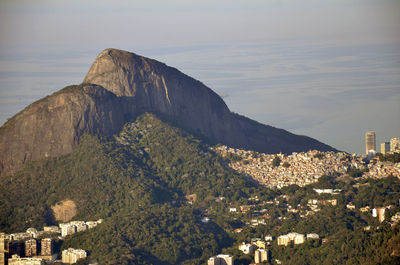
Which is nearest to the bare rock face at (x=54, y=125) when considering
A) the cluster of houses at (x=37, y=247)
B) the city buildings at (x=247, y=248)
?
the cluster of houses at (x=37, y=247)

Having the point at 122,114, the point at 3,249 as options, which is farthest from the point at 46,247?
the point at 122,114

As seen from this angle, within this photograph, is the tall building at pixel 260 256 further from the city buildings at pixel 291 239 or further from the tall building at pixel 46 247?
the tall building at pixel 46 247

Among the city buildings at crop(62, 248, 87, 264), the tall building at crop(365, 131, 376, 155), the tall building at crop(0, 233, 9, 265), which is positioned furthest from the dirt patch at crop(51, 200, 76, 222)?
the tall building at crop(365, 131, 376, 155)

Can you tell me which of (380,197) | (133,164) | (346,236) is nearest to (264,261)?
(346,236)

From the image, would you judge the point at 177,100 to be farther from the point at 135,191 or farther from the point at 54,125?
the point at 135,191

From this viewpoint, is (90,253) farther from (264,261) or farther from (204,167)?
(204,167)
